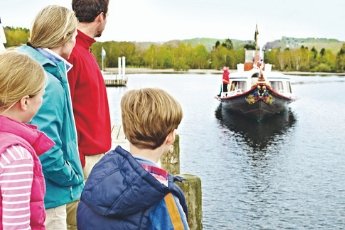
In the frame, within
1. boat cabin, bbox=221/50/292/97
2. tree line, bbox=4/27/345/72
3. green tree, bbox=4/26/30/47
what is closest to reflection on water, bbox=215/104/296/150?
boat cabin, bbox=221/50/292/97

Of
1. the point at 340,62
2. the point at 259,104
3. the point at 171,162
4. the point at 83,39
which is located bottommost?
the point at 259,104

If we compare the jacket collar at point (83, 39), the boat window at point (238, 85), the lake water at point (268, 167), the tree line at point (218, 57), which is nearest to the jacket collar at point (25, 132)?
the jacket collar at point (83, 39)

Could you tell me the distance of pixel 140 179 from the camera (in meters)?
2.12

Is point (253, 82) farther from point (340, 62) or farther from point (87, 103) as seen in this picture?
point (340, 62)

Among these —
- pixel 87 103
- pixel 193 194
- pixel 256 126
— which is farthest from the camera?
pixel 256 126

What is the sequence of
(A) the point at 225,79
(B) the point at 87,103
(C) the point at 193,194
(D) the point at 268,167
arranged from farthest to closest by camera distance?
1. (A) the point at 225,79
2. (D) the point at 268,167
3. (C) the point at 193,194
4. (B) the point at 87,103

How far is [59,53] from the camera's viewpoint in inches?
116

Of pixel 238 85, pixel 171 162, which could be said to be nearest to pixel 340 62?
pixel 238 85

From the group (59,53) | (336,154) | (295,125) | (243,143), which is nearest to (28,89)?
(59,53)

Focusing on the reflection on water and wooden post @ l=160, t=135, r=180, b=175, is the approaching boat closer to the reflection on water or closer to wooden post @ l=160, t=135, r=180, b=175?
the reflection on water

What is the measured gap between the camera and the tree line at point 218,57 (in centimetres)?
12038

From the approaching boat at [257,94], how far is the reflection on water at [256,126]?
1.39 feet

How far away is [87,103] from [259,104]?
1425 inches

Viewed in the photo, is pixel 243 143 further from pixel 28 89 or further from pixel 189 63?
pixel 189 63
